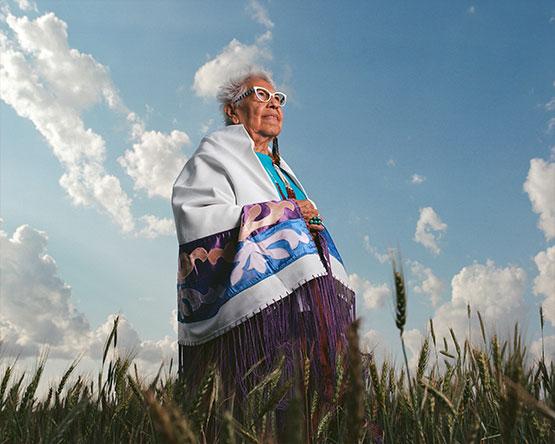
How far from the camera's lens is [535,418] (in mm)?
1620

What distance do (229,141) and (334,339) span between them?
146cm

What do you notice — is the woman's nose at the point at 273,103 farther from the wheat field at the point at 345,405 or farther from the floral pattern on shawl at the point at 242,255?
the wheat field at the point at 345,405

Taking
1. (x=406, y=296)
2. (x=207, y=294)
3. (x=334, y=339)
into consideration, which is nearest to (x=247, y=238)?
(x=207, y=294)

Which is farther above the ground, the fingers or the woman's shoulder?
the woman's shoulder

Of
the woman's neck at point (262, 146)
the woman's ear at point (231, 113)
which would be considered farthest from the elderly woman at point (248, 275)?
the woman's ear at point (231, 113)

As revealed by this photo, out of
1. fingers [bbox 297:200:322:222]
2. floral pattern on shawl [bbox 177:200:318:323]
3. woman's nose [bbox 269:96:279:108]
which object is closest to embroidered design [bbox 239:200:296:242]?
floral pattern on shawl [bbox 177:200:318:323]

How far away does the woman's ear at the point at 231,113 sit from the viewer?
3963 mm

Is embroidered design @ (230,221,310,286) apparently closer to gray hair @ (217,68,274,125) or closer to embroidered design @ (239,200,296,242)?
embroidered design @ (239,200,296,242)

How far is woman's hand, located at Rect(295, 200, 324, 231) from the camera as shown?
129 inches

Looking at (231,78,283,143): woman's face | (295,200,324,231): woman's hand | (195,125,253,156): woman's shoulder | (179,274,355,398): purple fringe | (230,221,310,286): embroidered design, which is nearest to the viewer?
(179,274,355,398): purple fringe

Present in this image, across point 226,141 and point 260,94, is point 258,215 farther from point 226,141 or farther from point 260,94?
point 260,94

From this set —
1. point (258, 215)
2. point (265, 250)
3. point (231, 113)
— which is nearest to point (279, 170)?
point (231, 113)

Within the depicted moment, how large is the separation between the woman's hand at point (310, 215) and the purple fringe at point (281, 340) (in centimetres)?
35

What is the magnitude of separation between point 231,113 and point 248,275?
4.77 ft
